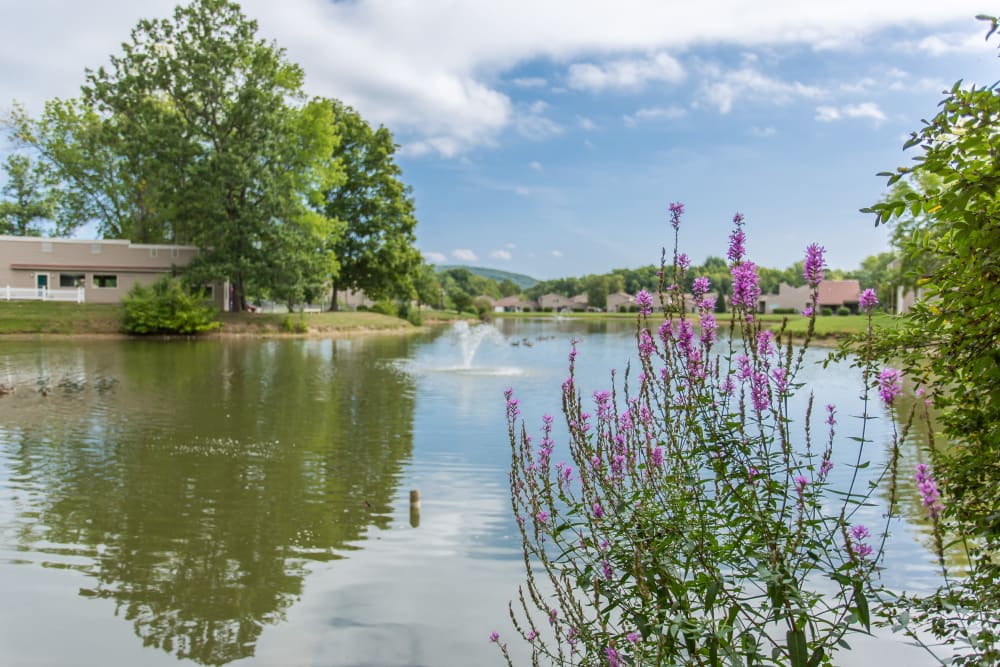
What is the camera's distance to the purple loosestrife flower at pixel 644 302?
335 cm

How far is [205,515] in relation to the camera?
7230 mm

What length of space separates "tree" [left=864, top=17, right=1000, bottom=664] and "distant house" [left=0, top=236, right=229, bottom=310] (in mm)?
43581

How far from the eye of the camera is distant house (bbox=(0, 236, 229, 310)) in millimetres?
41562

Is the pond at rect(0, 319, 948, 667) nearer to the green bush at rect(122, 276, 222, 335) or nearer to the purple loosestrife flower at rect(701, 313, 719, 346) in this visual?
the purple loosestrife flower at rect(701, 313, 719, 346)

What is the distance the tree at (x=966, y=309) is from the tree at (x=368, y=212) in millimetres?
49633

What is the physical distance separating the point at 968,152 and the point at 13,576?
6.99m

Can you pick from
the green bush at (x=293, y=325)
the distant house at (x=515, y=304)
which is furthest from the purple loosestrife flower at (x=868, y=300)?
the distant house at (x=515, y=304)

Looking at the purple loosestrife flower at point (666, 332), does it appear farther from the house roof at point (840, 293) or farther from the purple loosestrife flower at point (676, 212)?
the house roof at point (840, 293)

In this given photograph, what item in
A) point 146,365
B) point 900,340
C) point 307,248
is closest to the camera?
point 900,340

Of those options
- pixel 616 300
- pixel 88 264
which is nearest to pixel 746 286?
pixel 88 264

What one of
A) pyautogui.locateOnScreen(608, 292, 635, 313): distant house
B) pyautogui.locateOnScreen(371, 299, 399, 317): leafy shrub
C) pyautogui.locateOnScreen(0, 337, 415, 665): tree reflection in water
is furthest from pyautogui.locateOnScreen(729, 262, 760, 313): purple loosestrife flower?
pyautogui.locateOnScreen(608, 292, 635, 313): distant house

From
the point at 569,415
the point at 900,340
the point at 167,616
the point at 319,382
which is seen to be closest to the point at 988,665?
the point at 900,340

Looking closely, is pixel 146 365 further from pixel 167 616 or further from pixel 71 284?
pixel 71 284

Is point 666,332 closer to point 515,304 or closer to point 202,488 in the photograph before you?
point 202,488
